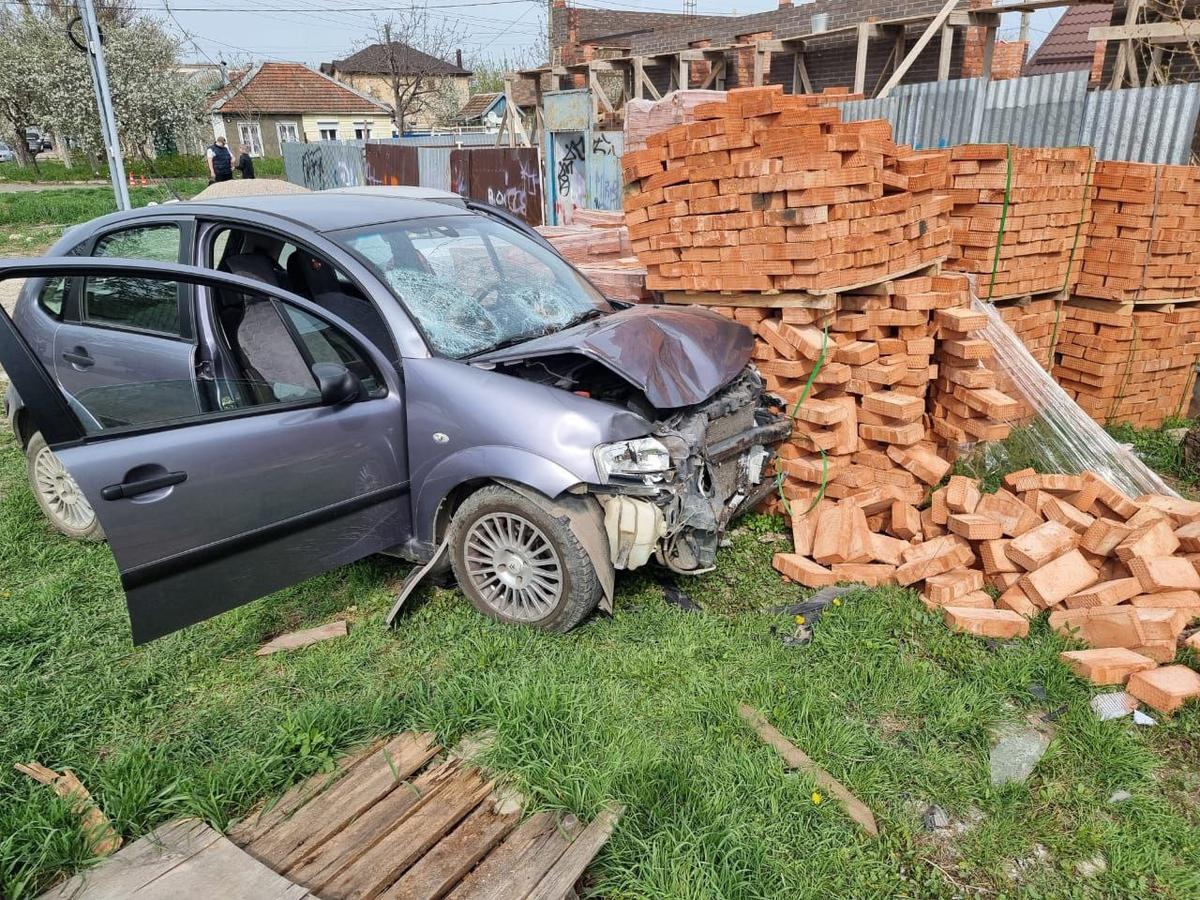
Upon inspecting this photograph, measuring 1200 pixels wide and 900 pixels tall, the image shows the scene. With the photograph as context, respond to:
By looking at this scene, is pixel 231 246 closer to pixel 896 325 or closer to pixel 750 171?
pixel 750 171

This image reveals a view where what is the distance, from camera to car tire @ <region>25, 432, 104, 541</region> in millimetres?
4566

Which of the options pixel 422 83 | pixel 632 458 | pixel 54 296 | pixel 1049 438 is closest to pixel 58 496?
pixel 54 296

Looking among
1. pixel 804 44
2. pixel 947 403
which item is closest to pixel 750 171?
pixel 947 403

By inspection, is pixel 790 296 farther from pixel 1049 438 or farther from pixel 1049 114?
pixel 1049 114

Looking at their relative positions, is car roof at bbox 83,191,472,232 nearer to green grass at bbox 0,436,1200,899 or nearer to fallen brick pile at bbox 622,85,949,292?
fallen brick pile at bbox 622,85,949,292

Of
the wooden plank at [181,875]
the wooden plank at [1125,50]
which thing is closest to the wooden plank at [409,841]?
the wooden plank at [181,875]

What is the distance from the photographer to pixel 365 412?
3.61 metres

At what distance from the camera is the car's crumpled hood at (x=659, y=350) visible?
3750 mm

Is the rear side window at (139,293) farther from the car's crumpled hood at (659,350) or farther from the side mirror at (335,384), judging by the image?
the car's crumpled hood at (659,350)

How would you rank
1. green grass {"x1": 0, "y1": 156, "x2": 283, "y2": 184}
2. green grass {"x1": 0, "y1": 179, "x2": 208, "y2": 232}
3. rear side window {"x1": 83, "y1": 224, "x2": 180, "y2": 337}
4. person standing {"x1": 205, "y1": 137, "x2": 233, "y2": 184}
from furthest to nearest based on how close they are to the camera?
green grass {"x1": 0, "y1": 156, "x2": 283, "y2": 184}, green grass {"x1": 0, "y1": 179, "x2": 208, "y2": 232}, person standing {"x1": 205, "y1": 137, "x2": 233, "y2": 184}, rear side window {"x1": 83, "y1": 224, "x2": 180, "y2": 337}

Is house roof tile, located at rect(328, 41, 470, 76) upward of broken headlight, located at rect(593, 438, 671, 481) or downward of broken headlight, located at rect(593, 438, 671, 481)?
upward

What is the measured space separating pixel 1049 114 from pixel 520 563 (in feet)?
28.2

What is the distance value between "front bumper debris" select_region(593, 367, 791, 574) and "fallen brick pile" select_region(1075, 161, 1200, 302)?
3.62 metres

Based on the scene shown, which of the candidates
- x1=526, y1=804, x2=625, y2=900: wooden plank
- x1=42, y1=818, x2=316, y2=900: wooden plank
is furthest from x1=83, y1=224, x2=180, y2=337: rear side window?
x1=526, y1=804, x2=625, y2=900: wooden plank
